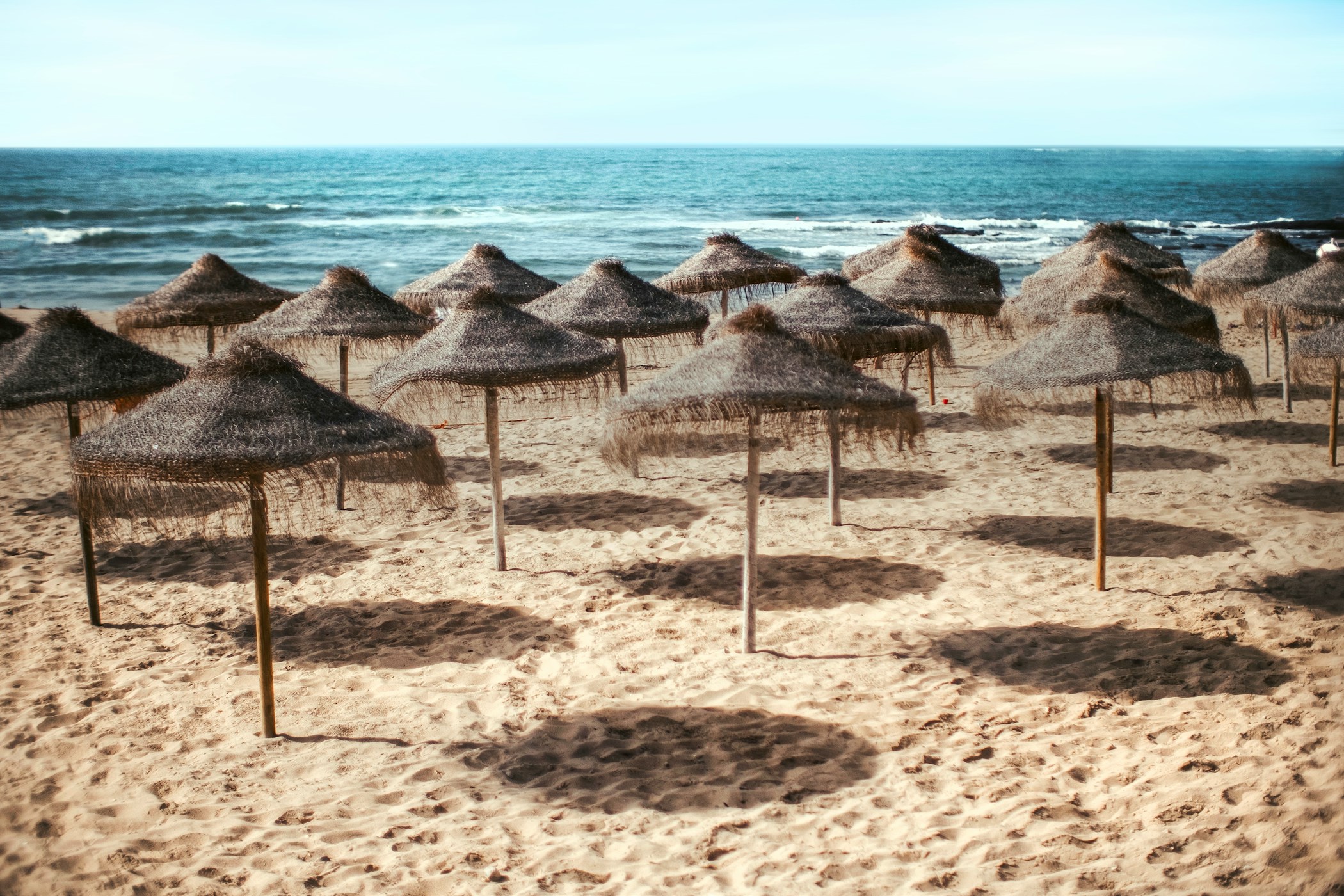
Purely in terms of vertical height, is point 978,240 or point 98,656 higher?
point 978,240

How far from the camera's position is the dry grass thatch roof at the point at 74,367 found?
680cm

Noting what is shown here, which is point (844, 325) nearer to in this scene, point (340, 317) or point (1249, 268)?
point (340, 317)

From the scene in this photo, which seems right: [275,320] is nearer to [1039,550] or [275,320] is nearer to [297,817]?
[297,817]

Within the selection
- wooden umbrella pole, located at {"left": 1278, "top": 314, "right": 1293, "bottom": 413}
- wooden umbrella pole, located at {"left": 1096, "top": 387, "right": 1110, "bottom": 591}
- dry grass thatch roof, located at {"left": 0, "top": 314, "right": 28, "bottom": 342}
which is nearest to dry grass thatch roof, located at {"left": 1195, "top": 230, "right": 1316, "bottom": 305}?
wooden umbrella pole, located at {"left": 1278, "top": 314, "right": 1293, "bottom": 413}

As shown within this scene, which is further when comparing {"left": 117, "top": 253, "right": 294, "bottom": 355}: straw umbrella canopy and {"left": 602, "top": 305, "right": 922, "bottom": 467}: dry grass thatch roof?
{"left": 117, "top": 253, "right": 294, "bottom": 355}: straw umbrella canopy

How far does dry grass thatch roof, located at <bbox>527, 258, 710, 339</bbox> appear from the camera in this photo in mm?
10453

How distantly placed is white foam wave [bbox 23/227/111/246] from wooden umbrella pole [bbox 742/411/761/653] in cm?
3940

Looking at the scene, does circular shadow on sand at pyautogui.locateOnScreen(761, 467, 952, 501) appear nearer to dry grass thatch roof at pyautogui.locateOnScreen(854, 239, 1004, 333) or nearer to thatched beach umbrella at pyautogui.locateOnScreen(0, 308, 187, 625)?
dry grass thatch roof at pyautogui.locateOnScreen(854, 239, 1004, 333)

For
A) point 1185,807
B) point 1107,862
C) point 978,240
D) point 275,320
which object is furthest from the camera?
point 978,240

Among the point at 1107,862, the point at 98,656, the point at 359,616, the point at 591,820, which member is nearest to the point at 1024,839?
the point at 1107,862

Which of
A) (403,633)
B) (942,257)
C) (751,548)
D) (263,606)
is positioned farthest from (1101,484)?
(942,257)

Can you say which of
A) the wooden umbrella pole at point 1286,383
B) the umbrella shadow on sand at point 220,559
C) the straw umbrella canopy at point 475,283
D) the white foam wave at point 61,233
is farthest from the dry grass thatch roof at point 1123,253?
the white foam wave at point 61,233

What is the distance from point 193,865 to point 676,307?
757 cm

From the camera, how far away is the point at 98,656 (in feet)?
22.6
